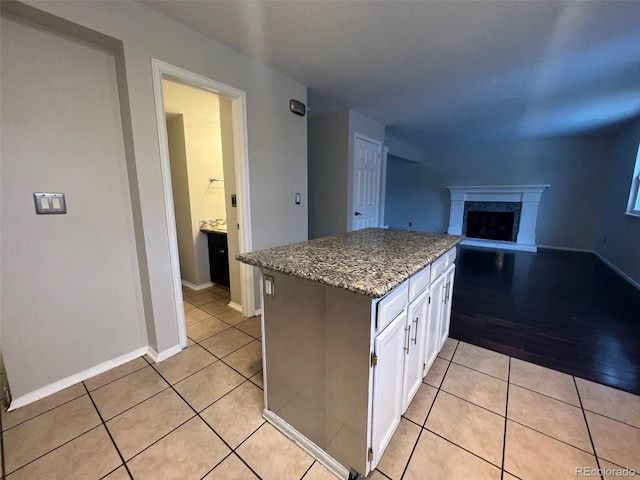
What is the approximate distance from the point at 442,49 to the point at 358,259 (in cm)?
201

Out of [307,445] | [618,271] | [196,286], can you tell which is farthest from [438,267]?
[618,271]

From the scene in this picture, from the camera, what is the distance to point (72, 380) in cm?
173

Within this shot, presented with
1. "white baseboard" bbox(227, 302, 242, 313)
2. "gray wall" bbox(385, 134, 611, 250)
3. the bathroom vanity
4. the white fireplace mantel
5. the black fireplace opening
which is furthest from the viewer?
the black fireplace opening

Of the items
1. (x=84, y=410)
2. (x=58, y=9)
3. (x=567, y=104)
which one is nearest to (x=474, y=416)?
(x=84, y=410)

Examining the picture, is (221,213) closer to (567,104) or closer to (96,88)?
(96,88)

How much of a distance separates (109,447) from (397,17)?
2.99 meters

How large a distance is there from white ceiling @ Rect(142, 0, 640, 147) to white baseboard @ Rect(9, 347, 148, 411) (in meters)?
2.39

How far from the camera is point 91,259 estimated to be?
1.74 meters

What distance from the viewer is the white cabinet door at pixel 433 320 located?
5.30 feet

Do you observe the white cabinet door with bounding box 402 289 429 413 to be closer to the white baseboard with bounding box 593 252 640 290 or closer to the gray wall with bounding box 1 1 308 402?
the gray wall with bounding box 1 1 308 402

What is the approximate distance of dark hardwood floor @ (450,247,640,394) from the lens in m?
1.96

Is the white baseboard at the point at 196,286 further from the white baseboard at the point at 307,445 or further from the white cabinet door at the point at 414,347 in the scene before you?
the white cabinet door at the point at 414,347

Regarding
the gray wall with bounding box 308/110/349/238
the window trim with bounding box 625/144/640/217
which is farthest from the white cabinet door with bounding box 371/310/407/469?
the window trim with bounding box 625/144/640/217

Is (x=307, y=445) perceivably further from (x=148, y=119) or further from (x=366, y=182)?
(x=366, y=182)
